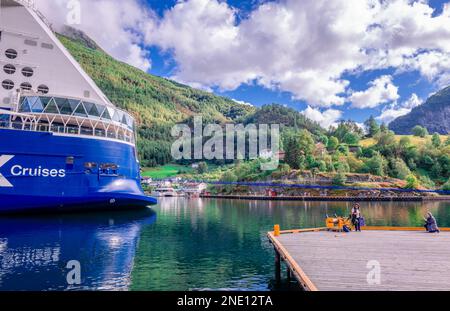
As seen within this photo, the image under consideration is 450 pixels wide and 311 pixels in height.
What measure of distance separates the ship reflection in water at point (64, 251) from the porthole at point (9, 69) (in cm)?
2561

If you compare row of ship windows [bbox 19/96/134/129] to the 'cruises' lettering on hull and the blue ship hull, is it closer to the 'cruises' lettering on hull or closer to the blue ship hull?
the blue ship hull

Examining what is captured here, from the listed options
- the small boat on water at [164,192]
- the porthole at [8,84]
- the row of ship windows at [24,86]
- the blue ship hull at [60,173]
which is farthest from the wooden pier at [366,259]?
the small boat on water at [164,192]

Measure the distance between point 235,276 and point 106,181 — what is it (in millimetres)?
33197

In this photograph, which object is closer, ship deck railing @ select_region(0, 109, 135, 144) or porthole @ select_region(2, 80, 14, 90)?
ship deck railing @ select_region(0, 109, 135, 144)

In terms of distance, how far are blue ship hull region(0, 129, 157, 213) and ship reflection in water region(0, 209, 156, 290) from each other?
Result: 262 centimetres

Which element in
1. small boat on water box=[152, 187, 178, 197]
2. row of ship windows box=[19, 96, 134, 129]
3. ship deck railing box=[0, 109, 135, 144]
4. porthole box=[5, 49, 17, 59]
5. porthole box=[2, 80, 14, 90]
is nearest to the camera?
ship deck railing box=[0, 109, 135, 144]

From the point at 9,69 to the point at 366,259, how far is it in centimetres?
5906

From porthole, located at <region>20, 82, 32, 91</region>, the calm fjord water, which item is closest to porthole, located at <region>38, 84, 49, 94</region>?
porthole, located at <region>20, 82, 32, 91</region>

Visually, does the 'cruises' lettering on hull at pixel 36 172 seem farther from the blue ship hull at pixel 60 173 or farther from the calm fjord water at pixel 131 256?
the calm fjord water at pixel 131 256

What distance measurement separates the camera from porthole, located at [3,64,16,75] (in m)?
54.5

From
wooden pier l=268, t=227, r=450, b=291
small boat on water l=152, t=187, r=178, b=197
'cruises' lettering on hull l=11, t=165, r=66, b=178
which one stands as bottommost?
wooden pier l=268, t=227, r=450, b=291

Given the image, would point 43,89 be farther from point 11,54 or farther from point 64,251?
point 64,251

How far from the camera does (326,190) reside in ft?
419
